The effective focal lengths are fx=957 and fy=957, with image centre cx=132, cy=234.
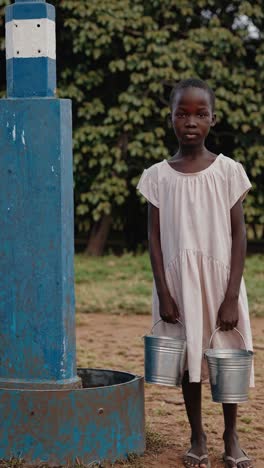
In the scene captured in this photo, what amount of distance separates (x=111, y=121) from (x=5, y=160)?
749 centimetres

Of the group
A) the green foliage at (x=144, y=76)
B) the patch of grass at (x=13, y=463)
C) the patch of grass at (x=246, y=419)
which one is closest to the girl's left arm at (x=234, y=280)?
the patch of grass at (x=13, y=463)

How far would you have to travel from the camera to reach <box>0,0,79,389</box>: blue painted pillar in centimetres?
370

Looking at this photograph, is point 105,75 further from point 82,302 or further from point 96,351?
point 96,351

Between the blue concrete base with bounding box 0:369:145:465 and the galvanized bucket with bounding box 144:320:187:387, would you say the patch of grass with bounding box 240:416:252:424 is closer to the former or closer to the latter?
the galvanized bucket with bounding box 144:320:187:387

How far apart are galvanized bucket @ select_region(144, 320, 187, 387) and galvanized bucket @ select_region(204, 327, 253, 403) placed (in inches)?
4.5

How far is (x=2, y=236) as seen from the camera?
375cm

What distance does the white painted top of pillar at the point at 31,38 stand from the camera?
3.76m

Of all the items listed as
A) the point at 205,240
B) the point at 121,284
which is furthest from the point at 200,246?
the point at 121,284

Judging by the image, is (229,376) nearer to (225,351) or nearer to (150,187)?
(225,351)

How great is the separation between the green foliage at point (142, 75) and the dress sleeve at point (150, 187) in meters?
7.12

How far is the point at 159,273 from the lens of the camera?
384cm

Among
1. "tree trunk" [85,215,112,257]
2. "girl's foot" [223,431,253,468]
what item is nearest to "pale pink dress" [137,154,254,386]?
"girl's foot" [223,431,253,468]

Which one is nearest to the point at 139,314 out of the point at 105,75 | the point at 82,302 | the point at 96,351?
the point at 82,302

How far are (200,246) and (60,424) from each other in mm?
879
